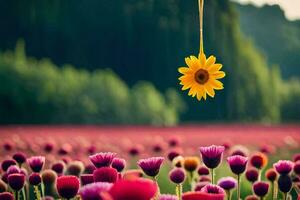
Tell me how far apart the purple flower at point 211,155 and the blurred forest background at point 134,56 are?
38.1 ft

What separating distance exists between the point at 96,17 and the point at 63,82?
23.5 feet

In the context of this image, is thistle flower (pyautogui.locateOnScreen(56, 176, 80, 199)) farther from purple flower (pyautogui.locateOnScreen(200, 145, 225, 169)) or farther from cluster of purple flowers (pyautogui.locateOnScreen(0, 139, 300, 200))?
purple flower (pyautogui.locateOnScreen(200, 145, 225, 169))

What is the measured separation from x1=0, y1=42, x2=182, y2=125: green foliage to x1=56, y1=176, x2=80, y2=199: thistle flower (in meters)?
11.5

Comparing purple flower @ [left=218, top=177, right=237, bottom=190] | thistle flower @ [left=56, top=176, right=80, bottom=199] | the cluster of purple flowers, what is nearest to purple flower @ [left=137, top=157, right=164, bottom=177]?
the cluster of purple flowers

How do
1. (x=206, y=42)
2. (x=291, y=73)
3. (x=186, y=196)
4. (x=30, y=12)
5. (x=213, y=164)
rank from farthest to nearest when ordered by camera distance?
(x=291, y=73) < (x=30, y=12) < (x=206, y=42) < (x=213, y=164) < (x=186, y=196)

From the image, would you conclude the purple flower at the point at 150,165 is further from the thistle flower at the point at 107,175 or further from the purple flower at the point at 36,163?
the purple flower at the point at 36,163

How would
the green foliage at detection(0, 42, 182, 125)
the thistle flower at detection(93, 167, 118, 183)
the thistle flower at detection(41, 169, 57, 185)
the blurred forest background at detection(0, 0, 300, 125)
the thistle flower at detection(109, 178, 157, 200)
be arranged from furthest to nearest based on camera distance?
the blurred forest background at detection(0, 0, 300, 125), the green foliage at detection(0, 42, 182, 125), the thistle flower at detection(41, 169, 57, 185), the thistle flower at detection(93, 167, 118, 183), the thistle flower at detection(109, 178, 157, 200)

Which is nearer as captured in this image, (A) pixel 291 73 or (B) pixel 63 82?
(B) pixel 63 82

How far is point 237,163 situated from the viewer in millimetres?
1612

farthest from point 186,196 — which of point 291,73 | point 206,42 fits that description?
point 291,73

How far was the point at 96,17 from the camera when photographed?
1994 centimetres

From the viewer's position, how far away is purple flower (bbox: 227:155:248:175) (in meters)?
1.61

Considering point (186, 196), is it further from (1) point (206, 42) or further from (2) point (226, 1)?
(1) point (206, 42)

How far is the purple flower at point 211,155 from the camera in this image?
150 cm
